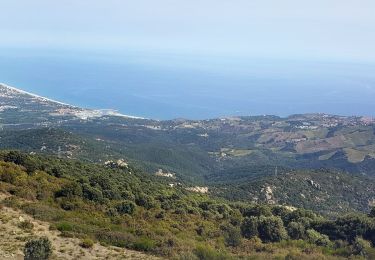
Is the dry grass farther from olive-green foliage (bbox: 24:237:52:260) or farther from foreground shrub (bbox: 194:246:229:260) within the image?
foreground shrub (bbox: 194:246:229:260)

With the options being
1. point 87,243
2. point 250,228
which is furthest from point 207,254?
point 250,228

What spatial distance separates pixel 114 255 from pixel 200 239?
20.0 ft

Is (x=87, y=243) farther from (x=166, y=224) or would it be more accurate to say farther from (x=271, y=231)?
(x=271, y=231)

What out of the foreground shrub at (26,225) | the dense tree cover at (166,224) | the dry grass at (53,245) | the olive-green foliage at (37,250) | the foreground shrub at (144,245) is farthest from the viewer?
the dense tree cover at (166,224)

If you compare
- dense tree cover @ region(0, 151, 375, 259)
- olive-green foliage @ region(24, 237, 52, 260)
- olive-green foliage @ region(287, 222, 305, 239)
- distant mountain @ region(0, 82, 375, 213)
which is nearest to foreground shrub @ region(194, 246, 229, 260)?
dense tree cover @ region(0, 151, 375, 259)

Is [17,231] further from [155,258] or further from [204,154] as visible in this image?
[204,154]

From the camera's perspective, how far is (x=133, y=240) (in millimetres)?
18344

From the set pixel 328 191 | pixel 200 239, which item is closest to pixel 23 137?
pixel 328 191

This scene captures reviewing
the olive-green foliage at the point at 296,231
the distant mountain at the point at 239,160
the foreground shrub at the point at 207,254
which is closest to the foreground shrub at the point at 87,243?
the foreground shrub at the point at 207,254

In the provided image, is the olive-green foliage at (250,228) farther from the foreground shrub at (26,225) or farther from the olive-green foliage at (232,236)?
the foreground shrub at (26,225)

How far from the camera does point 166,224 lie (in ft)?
78.0

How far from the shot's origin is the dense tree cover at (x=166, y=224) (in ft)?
61.3

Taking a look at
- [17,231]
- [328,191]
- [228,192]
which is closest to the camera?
[17,231]

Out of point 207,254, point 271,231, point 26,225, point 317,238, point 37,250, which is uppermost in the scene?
point 37,250
